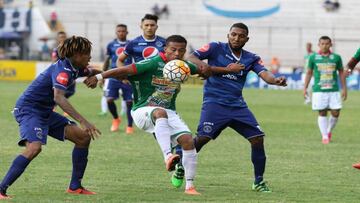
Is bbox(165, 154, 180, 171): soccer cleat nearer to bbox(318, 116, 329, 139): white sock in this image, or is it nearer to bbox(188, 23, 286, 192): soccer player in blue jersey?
bbox(188, 23, 286, 192): soccer player in blue jersey

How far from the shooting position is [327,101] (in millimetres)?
19891

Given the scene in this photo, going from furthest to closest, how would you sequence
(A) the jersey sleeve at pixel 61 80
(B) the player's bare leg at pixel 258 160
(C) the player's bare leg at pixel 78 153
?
(B) the player's bare leg at pixel 258 160
(C) the player's bare leg at pixel 78 153
(A) the jersey sleeve at pixel 61 80

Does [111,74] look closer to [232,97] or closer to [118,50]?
[232,97]

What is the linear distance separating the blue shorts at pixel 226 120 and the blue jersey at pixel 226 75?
89 millimetres

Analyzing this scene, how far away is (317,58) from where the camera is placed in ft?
65.5

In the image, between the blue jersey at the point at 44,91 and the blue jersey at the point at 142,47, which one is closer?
the blue jersey at the point at 44,91

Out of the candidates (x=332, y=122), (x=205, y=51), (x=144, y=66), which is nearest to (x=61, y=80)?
(x=144, y=66)

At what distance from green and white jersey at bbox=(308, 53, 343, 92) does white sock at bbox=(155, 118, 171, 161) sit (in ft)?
30.7

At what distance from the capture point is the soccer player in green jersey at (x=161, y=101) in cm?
1116

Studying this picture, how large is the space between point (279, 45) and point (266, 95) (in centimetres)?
1532

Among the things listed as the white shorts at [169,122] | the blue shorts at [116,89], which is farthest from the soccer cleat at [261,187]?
the blue shorts at [116,89]

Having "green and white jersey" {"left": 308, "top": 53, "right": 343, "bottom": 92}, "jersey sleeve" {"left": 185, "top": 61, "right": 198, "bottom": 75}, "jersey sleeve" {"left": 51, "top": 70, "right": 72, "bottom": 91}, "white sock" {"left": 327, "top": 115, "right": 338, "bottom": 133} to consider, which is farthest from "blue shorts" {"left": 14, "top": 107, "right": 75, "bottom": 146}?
"white sock" {"left": 327, "top": 115, "right": 338, "bottom": 133}

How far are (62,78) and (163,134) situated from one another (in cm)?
146

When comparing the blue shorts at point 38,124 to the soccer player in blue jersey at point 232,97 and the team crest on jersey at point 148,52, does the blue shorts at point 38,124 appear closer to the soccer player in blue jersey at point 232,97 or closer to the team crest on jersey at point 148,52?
the soccer player in blue jersey at point 232,97
